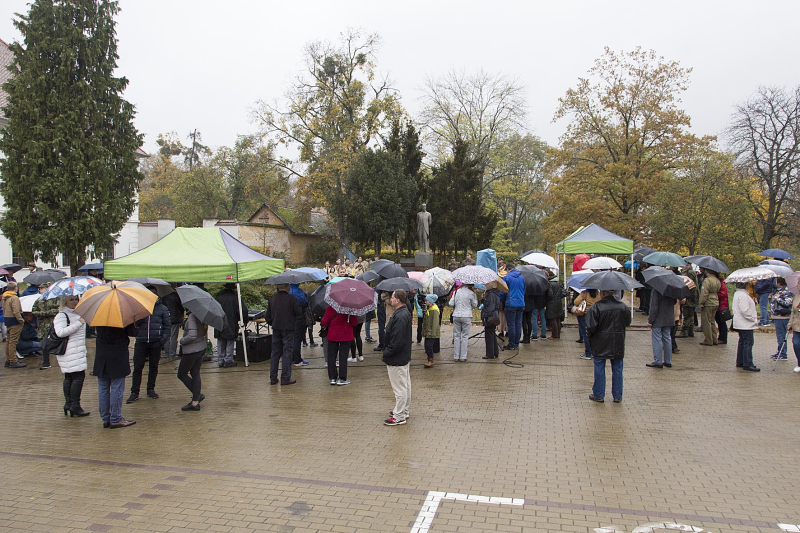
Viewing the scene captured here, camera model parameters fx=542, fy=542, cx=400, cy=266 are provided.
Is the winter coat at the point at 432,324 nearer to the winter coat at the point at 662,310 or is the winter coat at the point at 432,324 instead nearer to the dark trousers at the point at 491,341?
the dark trousers at the point at 491,341

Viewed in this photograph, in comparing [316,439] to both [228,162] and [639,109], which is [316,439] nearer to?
[639,109]

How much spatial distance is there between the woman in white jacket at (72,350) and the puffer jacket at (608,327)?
276 inches

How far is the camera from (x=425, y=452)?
609cm

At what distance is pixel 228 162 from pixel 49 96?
91.3ft

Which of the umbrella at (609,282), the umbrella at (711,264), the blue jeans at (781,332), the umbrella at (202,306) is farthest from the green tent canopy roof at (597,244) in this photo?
the umbrella at (202,306)

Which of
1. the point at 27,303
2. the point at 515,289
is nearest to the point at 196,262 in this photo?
the point at 27,303

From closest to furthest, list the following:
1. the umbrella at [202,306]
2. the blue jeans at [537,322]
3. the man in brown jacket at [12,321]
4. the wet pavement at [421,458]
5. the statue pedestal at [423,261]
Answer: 1. the wet pavement at [421,458]
2. the umbrella at [202,306]
3. the man in brown jacket at [12,321]
4. the blue jeans at [537,322]
5. the statue pedestal at [423,261]

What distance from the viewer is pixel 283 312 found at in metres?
9.16

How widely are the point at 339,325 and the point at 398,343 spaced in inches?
83.7

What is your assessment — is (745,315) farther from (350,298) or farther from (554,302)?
(350,298)

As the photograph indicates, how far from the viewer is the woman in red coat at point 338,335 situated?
346 inches

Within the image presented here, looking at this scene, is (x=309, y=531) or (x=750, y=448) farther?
(x=750, y=448)

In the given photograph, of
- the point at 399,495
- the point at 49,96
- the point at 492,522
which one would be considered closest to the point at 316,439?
the point at 399,495

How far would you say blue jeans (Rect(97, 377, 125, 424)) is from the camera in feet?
23.4
